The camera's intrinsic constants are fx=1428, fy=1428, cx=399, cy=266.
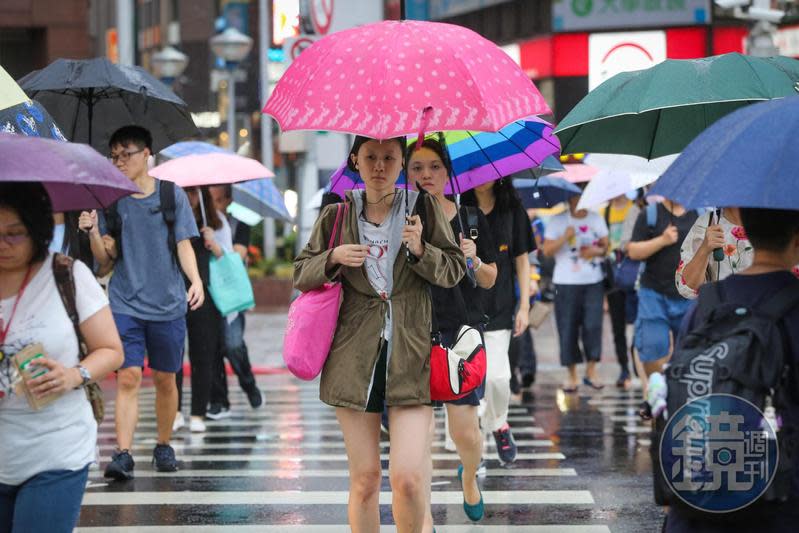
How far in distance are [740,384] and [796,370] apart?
0.64 feet

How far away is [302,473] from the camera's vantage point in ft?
29.8

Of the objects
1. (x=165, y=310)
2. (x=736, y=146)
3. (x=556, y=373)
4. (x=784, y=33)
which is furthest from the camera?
(x=784, y=33)

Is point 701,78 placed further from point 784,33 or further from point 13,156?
point 784,33

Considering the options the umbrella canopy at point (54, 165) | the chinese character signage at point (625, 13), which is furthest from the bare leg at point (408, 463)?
the chinese character signage at point (625, 13)

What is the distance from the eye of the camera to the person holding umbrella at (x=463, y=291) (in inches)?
256

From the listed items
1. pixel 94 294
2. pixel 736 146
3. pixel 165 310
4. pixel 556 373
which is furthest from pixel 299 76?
pixel 556 373

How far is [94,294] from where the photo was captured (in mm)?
4562

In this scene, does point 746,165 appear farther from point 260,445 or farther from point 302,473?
point 260,445

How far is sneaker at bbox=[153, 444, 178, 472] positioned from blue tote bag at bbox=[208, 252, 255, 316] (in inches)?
78.1

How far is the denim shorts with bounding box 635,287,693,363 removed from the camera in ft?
33.3

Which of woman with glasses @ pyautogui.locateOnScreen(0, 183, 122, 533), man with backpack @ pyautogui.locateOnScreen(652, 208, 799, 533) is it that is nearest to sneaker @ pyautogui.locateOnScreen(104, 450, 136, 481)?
woman with glasses @ pyautogui.locateOnScreen(0, 183, 122, 533)

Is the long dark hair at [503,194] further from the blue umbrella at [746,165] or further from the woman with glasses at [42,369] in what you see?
the blue umbrella at [746,165]

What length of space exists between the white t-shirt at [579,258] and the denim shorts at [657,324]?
3.10 m

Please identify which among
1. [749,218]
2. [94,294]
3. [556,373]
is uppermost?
[749,218]
